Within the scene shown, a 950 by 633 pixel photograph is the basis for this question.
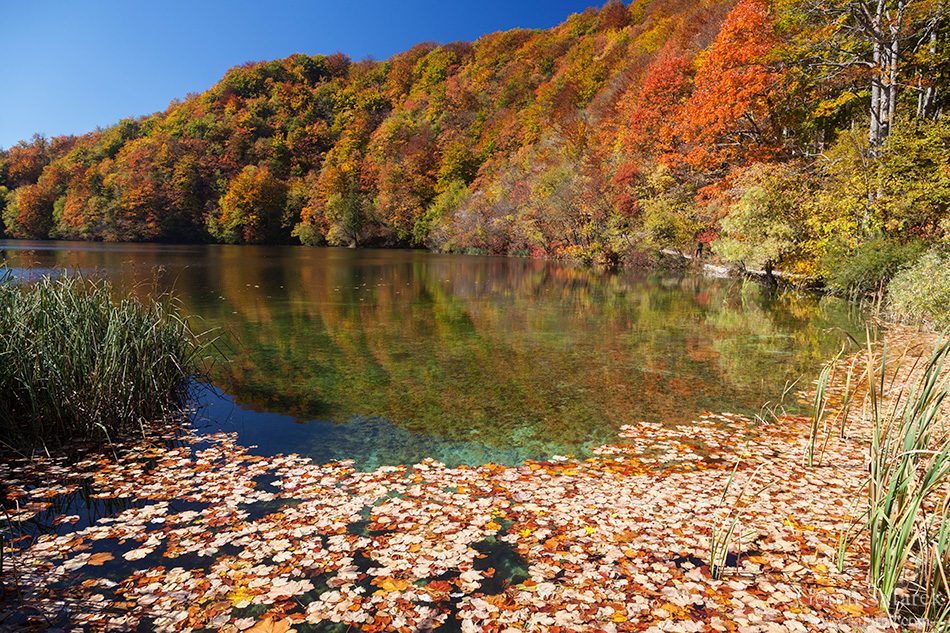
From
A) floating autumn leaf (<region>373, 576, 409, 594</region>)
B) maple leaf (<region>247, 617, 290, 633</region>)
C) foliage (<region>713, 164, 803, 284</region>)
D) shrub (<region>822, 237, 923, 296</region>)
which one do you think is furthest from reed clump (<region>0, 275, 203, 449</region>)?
foliage (<region>713, 164, 803, 284</region>)

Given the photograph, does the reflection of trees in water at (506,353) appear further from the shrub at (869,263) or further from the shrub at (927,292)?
the shrub at (927,292)

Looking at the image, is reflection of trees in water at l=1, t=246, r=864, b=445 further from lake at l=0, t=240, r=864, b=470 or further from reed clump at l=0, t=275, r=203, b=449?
reed clump at l=0, t=275, r=203, b=449

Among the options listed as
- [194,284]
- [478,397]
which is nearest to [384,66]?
[194,284]

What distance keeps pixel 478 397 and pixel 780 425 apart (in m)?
3.62

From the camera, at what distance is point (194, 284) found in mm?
19547

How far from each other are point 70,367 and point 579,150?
40.2 metres

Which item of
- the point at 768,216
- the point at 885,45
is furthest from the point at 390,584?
the point at 885,45

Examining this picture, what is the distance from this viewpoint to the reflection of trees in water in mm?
6656

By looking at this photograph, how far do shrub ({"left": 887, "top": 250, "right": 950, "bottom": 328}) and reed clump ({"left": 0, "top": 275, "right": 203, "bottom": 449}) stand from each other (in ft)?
39.0

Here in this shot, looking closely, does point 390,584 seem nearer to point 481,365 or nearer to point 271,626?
point 271,626

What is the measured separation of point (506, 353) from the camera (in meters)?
9.80

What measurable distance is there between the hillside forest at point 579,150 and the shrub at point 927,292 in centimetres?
112

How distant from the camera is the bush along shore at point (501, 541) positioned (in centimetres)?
279

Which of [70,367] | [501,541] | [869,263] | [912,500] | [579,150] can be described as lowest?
[501,541]
